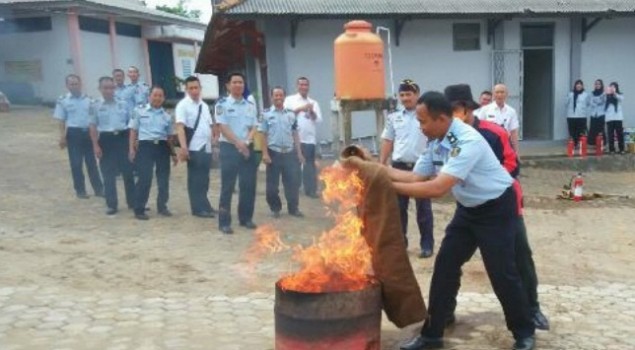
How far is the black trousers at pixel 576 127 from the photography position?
14283 millimetres

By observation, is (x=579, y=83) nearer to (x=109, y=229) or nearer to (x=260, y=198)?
(x=260, y=198)

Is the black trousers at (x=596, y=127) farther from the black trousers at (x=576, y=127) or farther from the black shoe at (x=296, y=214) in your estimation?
the black shoe at (x=296, y=214)

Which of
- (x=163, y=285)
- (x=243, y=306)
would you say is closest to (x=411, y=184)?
(x=243, y=306)

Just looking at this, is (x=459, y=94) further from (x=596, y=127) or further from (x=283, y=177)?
(x=596, y=127)

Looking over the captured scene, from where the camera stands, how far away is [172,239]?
7309 millimetres

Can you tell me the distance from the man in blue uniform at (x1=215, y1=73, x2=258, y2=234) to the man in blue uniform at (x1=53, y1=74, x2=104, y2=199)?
2.52 meters

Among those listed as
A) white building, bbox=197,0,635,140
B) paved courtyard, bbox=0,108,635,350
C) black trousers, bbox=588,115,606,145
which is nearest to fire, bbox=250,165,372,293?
paved courtyard, bbox=0,108,635,350

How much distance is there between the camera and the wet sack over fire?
3.74 m

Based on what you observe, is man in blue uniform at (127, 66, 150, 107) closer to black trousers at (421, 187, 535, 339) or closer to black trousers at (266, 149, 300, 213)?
black trousers at (266, 149, 300, 213)

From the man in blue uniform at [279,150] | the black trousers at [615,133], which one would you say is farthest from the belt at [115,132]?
the black trousers at [615,133]

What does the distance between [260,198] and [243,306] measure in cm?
487

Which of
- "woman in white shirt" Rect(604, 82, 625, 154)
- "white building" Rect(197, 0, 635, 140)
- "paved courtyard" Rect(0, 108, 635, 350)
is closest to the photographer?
"paved courtyard" Rect(0, 108, 635, 350)

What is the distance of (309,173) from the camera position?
10031 mm

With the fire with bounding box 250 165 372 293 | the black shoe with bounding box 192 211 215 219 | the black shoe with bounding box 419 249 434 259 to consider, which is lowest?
the black shoe with bounding box 419 249 434 259
